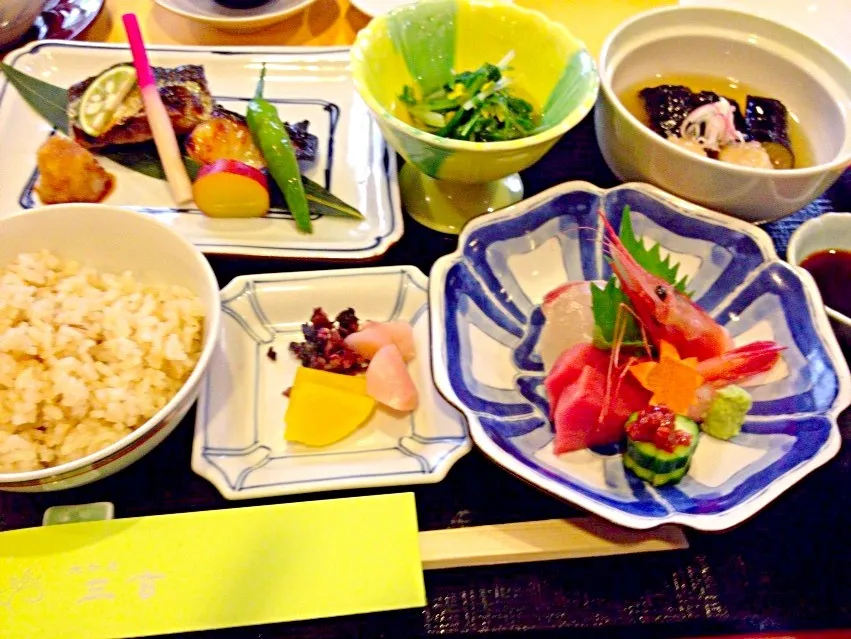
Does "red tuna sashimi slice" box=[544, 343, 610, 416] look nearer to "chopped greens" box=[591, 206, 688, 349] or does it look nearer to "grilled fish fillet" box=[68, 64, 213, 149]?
"chopped greens" box=[591, 206, 688, 349]

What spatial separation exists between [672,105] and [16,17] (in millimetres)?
1941

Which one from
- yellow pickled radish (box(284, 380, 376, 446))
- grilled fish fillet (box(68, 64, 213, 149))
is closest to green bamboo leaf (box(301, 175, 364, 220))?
grilled fish fillet (box(68, 64, 213, 149))

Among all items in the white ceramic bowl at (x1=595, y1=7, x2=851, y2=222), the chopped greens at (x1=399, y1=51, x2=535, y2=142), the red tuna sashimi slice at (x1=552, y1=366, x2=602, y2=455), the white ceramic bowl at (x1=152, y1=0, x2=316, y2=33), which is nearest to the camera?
the red tuna sashimi slice at (x1=552, y1=366, x2=602, y2=455)

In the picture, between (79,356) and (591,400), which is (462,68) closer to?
(591,400)

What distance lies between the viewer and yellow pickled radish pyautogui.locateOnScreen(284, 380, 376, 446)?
1309mm

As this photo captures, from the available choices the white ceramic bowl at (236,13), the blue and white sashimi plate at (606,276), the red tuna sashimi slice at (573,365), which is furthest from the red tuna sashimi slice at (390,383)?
the white ceramic bowl at (236,13)

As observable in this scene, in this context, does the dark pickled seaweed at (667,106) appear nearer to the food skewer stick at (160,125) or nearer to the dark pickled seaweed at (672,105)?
the dark pickled seaweed at (672,105)

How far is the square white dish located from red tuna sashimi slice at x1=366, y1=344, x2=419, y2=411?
0.14 ft

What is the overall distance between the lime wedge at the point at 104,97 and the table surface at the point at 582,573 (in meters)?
0.95

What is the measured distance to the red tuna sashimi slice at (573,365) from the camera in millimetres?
1312

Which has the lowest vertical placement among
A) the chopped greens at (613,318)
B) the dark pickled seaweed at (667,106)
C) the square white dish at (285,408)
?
the square white dish at (285,408)

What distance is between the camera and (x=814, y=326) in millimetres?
1340

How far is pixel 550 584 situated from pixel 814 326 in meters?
0.77

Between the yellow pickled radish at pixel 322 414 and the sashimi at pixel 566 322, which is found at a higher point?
the sashimi at pixel 566 322
